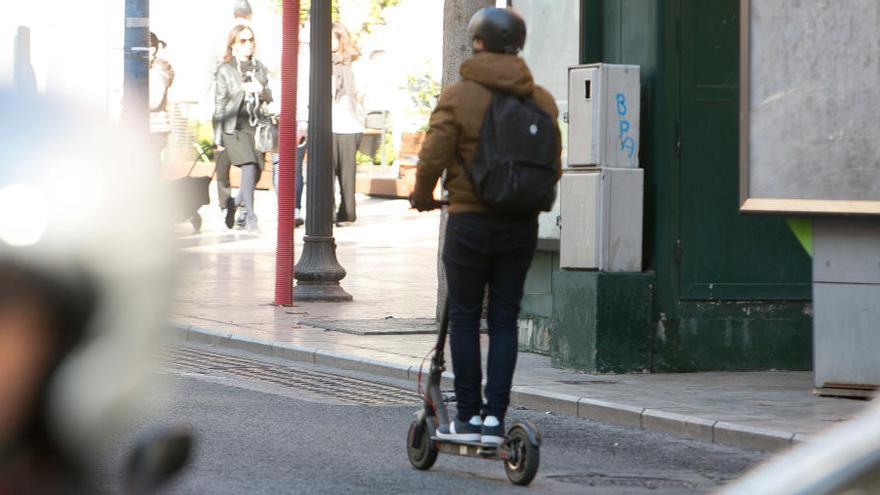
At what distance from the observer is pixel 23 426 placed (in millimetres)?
1859

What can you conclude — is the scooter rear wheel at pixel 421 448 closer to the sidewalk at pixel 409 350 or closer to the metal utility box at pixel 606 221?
the sidewalk at pixel 409 350

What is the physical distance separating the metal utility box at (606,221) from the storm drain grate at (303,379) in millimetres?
1294

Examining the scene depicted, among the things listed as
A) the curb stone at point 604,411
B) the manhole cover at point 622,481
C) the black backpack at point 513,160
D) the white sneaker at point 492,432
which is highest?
the black backpack at point 513,160

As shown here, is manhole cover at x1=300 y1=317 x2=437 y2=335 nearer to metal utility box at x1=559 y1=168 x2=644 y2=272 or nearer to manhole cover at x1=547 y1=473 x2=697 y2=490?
metal utility box at x1=559 y1=168 x2=644 y2=272

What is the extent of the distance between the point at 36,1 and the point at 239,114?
18.4 m

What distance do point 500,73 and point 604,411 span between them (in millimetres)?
2494

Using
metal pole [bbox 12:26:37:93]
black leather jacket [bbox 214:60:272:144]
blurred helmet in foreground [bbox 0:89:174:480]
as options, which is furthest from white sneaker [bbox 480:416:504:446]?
black leather jacket [bbox 214:60:272:144]

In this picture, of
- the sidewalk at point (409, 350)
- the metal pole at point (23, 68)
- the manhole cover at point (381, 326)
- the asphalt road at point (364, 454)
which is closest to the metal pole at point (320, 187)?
the sidewalk at point (409, 350)

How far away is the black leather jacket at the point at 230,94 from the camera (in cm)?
2053

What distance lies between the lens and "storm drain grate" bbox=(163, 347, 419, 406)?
31.3 feet

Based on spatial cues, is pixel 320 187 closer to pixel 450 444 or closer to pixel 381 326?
pixel 381 326

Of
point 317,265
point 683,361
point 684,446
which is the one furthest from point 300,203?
point 684,446

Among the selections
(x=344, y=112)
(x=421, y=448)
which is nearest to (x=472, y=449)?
(x=421, y=448)

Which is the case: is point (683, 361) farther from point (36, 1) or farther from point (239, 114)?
point (239, 114)
